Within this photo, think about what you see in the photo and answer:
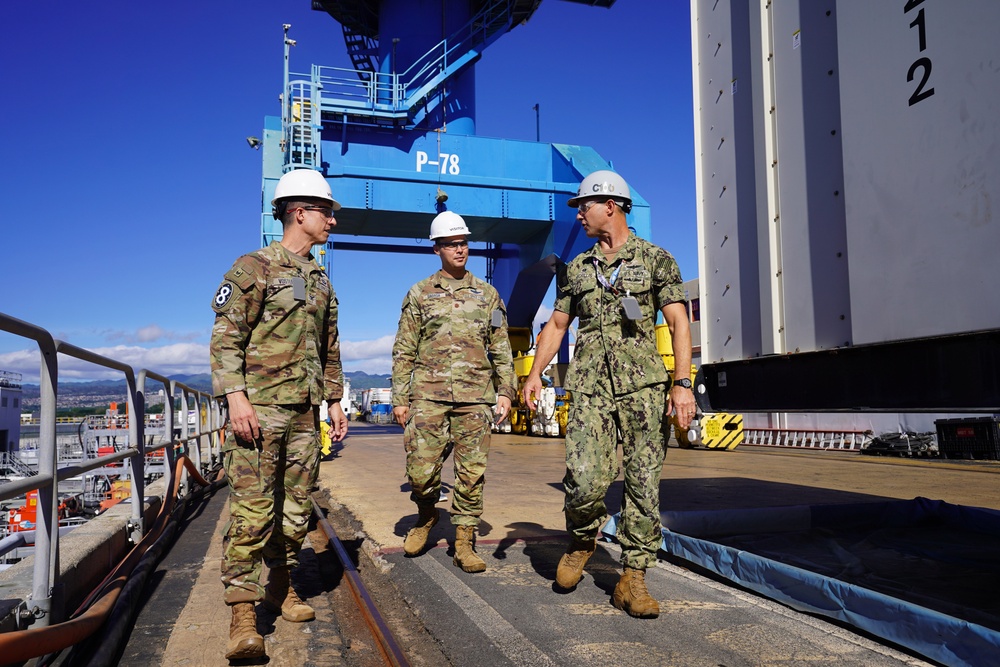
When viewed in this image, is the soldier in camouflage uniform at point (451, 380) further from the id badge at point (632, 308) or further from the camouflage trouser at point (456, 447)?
the id badge at point (632, 308)

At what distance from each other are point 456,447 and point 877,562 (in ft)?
7.81

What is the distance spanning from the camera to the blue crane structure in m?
17.0

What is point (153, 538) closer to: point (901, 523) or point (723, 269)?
point (723, 269)

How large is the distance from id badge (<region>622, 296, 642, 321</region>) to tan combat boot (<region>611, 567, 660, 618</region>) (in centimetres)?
113

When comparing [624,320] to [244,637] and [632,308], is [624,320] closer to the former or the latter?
[632,308]

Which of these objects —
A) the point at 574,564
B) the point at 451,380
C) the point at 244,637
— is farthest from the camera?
the point at 451,380

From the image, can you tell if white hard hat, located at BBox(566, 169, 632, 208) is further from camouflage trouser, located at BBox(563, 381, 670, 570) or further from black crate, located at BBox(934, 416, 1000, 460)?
black crate, located at BBox(934, 416, 1000, 460)

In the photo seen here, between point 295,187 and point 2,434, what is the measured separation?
2944 cm

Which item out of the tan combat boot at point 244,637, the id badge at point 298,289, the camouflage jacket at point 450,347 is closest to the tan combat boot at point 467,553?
the camouflage jacket at point 450,347

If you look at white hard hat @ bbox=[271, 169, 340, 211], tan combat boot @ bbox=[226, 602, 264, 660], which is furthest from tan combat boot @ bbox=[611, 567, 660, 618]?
white hard hat @ bbox=[271, 169, 340, 211]

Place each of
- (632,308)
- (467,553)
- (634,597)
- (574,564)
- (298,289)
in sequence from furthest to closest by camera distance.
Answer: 1. (467,553)
2. (574,564)
3. (632,308)
4. (298,289)
5. (634,597)

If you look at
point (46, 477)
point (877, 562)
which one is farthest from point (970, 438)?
point (46, 477)

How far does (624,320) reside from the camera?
134 inches

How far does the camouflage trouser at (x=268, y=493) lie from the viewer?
9.59 feet
